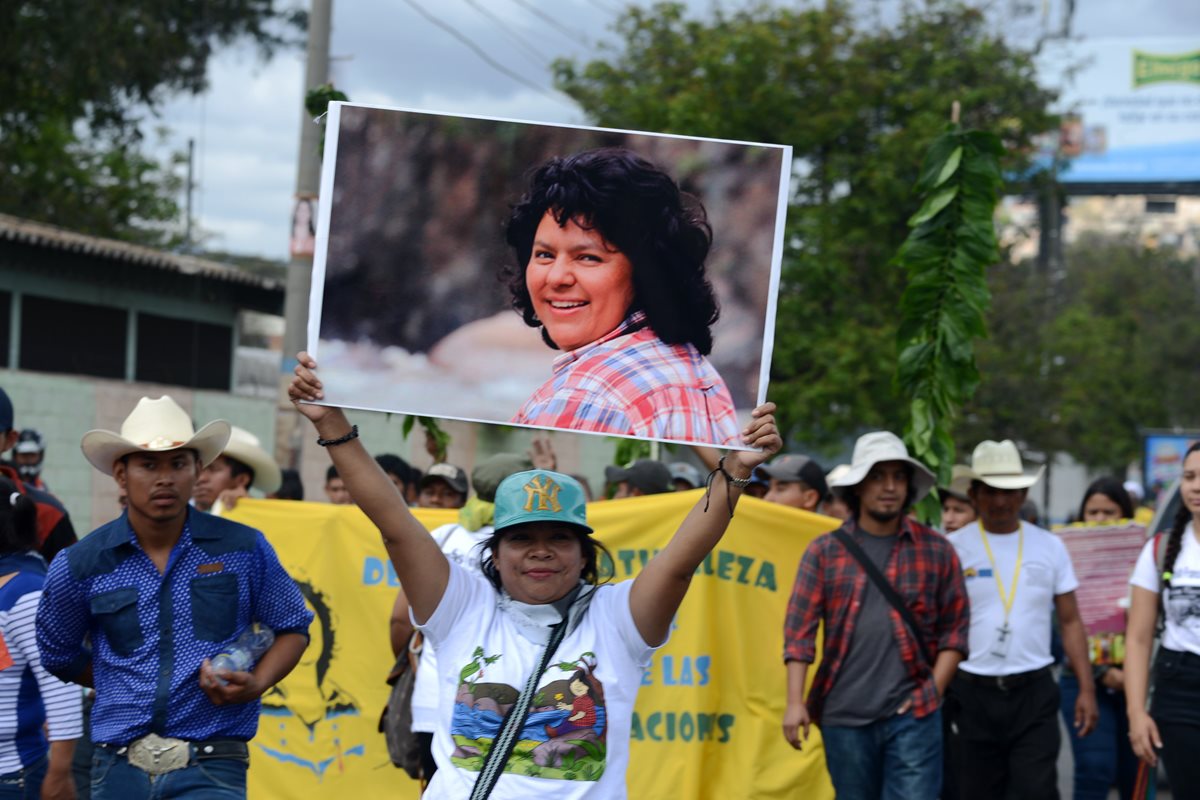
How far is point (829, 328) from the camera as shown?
24.3 metres

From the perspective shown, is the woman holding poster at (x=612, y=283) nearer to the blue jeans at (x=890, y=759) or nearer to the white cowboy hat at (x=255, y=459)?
the blue jeans at (x=890, y=759)

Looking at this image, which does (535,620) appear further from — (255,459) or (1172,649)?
(255,459)

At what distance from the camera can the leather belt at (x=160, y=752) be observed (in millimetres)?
4547

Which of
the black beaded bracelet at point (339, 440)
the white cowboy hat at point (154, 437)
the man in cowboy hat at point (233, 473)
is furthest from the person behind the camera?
the man in cowboy hat at point (233, 473)

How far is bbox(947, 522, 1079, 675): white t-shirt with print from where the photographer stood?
7.53 m

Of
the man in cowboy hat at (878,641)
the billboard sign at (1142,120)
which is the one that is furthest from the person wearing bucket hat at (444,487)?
the billboard sign at (1142,120)

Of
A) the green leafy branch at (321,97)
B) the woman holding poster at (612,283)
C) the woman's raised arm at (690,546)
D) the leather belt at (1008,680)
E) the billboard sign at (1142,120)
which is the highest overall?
the billboard sign at (1142,120)

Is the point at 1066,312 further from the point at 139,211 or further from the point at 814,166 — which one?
the point at 139,211

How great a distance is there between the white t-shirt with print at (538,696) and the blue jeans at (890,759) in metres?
2.56

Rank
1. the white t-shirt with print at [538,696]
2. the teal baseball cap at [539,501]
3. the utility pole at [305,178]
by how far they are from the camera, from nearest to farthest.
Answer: the white t-shirt with print at [538,696] → the teal baseball cap at [539,501] → the utility pole at [305,178]

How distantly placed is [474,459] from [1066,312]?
18.6m

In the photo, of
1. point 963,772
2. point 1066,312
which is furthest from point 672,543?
point 1066,312

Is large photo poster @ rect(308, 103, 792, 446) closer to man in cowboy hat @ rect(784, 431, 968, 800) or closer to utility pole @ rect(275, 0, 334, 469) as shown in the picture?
man in cowboy hat @ rect(784, 431, 968, 800)

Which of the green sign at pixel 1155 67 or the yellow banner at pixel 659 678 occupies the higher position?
the green sign at pixel 1155 67
